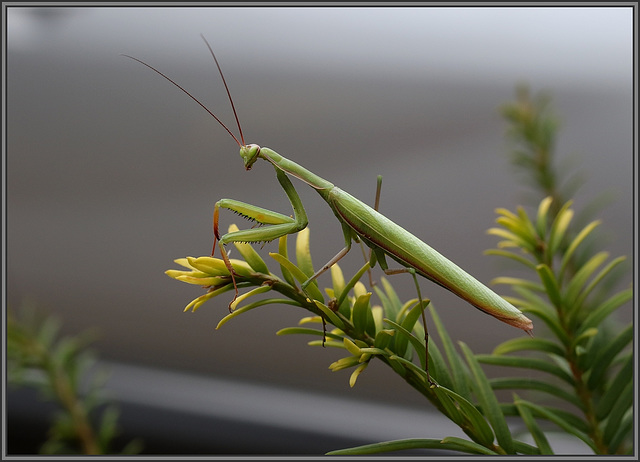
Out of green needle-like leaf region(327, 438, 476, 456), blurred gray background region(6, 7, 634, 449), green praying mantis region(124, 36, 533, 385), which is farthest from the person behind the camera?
blurred gray background region(6, 7, 634, 449)

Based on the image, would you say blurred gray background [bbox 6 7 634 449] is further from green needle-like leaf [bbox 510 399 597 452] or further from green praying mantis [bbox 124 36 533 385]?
green needle-like leaf [bbox 510 399 597 452]

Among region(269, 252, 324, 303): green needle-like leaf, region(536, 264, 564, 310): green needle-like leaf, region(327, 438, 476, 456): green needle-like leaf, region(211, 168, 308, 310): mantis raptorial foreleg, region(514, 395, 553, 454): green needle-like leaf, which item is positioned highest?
region(211, 168, 308, 310): mantis raptorial foreleg

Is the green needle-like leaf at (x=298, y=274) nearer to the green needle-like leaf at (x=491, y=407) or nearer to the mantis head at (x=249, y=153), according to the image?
the green needle-like leaf at (x=491, y=407)

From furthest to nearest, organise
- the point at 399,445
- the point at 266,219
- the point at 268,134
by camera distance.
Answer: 1. the point at 268,134
2. the point at 266,219
3. the point at 399,445

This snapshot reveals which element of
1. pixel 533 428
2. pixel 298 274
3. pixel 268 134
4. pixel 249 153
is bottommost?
pixel 533 428

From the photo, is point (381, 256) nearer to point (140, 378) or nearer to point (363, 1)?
point (363, 1)

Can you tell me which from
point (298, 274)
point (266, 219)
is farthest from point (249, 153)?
point (298, 274)

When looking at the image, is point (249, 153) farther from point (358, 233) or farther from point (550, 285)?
point (550, 285)

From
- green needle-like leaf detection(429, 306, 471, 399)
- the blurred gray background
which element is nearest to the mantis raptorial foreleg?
green needle-like leaf detection(429, 306, 471, 399)

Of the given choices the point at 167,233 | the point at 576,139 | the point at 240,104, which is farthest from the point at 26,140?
the point at 576,139
